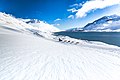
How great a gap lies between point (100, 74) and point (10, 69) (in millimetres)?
5523

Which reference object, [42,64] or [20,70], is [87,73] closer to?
[42,64]

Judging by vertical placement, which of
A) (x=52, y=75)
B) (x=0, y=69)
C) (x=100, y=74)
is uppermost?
(x=0, y=69)

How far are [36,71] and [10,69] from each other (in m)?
1.56

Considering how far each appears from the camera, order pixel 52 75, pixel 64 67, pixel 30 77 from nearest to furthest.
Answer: pixel 30 77 → pixel 52 75 → pixel 64 67

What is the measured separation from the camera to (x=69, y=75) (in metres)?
8.66


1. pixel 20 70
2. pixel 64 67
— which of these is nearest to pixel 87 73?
pixel 64 67

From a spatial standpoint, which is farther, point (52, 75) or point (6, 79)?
point (52, 75)

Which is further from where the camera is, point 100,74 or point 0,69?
point 100,74

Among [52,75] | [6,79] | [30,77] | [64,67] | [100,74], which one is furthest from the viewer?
[64,67]

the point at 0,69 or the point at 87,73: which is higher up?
the point at 0,69

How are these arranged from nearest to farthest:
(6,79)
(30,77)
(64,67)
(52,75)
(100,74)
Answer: (6,79)
(30,77)
(52,75)
(100,74)
(64,67)

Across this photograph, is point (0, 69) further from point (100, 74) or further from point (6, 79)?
point (100, 74)

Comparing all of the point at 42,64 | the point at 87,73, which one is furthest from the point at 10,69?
the point at 87,73

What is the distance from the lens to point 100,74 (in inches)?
367
